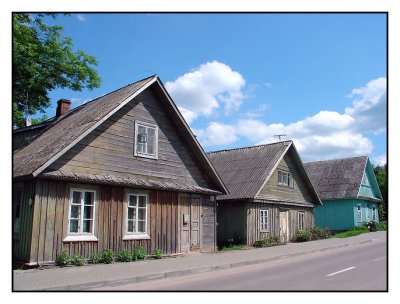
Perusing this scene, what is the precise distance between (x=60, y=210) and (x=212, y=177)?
25.4 ft

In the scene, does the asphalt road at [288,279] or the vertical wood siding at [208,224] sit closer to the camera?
the asphalt road at [288,279]

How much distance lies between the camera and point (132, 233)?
15945 millimetres

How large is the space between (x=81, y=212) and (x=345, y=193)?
2686 centimetres

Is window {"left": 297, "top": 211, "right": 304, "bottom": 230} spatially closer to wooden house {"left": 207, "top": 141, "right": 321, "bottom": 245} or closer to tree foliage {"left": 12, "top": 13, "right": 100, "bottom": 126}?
wooden house {"left": 207, "top": 141, "right": 321, "bottom": 245}

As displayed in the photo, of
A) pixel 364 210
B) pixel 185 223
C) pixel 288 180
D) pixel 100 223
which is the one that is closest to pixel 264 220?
pixel 288 180

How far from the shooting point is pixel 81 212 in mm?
14391

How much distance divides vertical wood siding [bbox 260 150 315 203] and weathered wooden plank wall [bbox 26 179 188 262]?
27.9 ft

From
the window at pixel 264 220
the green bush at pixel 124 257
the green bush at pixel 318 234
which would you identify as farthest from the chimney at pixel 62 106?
the green bush at pixel 318 234

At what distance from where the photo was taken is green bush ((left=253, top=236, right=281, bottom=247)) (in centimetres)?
2283

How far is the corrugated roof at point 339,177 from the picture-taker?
36.0m

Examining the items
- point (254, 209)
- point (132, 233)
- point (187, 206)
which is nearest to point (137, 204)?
point (132, 233)

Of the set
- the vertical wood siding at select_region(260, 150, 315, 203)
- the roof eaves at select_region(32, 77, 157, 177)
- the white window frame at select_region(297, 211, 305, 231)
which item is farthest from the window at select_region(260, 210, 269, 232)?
the roof eaves at select_region(32, 77, 157, 177)

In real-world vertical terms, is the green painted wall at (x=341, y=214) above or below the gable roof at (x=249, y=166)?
below

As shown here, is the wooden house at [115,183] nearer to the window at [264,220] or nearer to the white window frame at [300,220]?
the window at [264,220]
